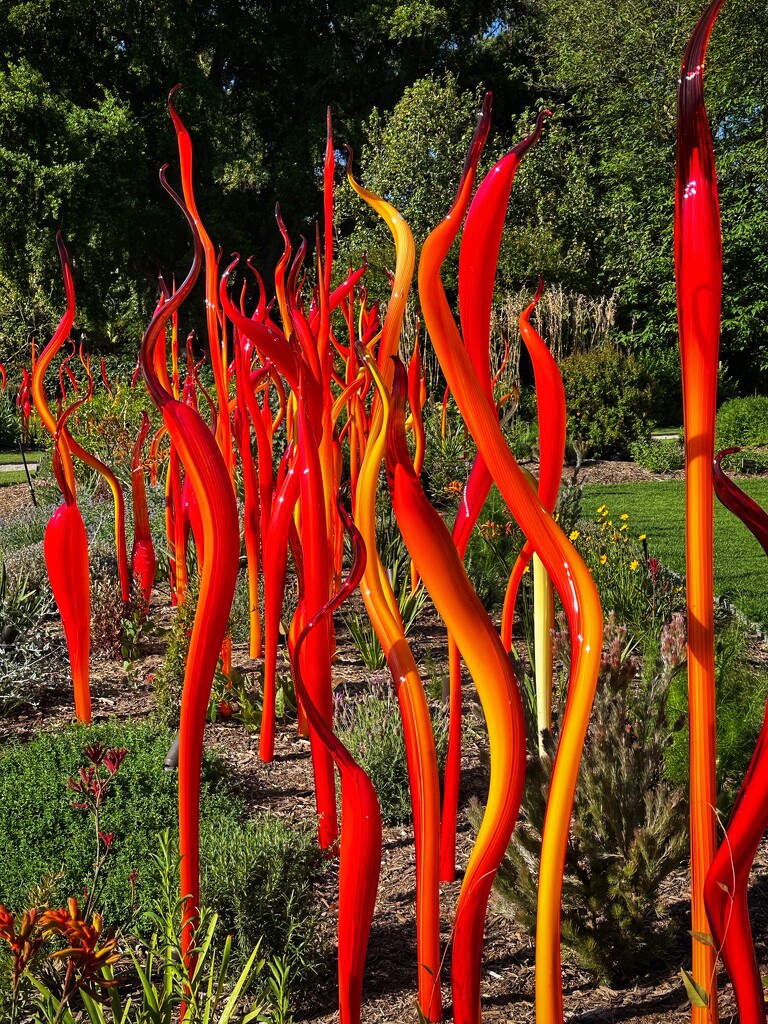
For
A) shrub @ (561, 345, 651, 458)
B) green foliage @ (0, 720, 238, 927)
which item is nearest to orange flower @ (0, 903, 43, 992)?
green foliage @ (0, 720, 238, 927)

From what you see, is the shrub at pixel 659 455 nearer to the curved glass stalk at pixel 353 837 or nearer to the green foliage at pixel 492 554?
the green foliage at pixel 492 554

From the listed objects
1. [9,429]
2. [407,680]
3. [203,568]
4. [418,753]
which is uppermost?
[9,429]

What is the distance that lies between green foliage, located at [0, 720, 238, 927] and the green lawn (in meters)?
3.86

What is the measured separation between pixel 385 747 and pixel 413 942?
2.66 ft

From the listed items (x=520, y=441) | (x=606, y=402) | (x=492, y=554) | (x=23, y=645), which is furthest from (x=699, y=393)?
(x=606, y=402)

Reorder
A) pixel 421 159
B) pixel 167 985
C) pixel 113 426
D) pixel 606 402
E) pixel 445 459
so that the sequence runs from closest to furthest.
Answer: pixel 167 985 < pixel 445 459 < pixel 113 426 < pixel 606 402 < pixel 421 159

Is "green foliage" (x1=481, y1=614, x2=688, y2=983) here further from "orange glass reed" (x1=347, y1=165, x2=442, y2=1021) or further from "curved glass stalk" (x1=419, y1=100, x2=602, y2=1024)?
"curved glass stalk" (x1=419, y1=100, x2=602, y2=1024)

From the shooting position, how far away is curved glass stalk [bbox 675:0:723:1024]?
3.49 feet

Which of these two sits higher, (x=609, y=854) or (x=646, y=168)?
(x=646, y=168)

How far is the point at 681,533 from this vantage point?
27.3 feet

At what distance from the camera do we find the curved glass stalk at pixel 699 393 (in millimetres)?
1063

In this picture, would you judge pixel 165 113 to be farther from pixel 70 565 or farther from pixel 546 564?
pixel 546 564

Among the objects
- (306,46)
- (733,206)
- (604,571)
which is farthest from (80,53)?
(604,571)

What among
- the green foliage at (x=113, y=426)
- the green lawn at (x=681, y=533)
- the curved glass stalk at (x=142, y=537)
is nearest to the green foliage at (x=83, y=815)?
the curved glass stalk at (x=142, y=537)
